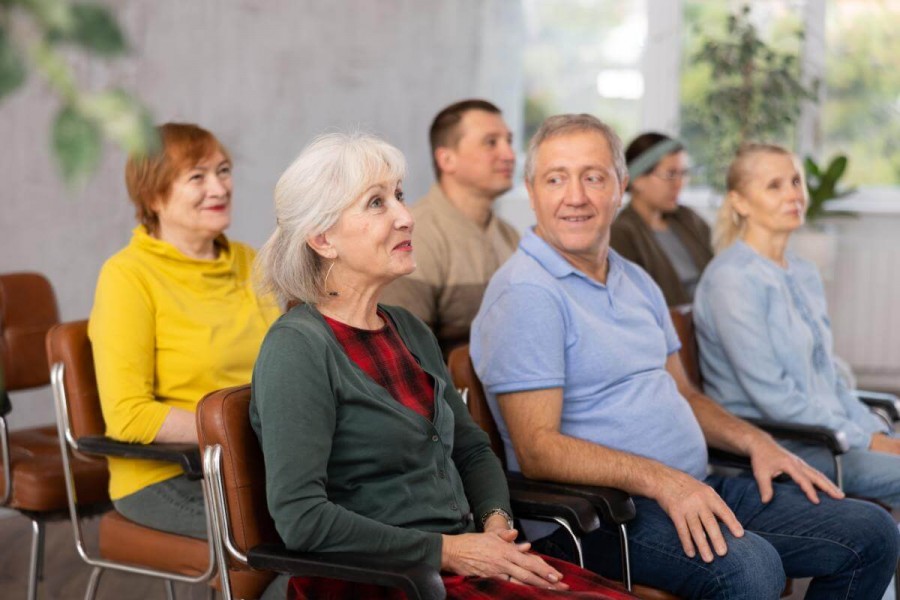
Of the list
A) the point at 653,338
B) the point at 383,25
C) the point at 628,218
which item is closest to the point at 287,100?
the point at 383,25

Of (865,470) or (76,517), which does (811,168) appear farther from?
(76,517)

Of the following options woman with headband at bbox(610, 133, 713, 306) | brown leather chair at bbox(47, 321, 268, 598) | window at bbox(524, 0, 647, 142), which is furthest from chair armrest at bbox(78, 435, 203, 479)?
window at bbox(524, 0, 647, 142)

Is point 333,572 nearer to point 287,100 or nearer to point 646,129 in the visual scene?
point 287,100

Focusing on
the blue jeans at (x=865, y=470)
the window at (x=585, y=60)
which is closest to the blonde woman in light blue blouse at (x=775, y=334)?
the blue jeans at (x=865, y=470)

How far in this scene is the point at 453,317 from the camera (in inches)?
134

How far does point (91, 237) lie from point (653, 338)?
2401mm

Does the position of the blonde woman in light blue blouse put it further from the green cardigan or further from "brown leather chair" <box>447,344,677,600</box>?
the green cardigan

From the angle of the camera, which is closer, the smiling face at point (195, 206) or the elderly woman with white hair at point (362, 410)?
the elderly woman with white hair at point (362, 410)

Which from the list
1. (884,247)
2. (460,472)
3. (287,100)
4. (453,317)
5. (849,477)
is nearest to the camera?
(460,472)

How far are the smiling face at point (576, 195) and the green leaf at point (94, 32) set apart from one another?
6.13 feet

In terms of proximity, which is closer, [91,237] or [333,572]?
[333,572]

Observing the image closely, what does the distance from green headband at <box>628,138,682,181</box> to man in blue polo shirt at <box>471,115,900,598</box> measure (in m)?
2.07

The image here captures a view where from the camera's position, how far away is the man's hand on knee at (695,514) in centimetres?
196

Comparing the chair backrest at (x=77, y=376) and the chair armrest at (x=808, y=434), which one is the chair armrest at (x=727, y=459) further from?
the chair backrest at (x=77, y=376)
